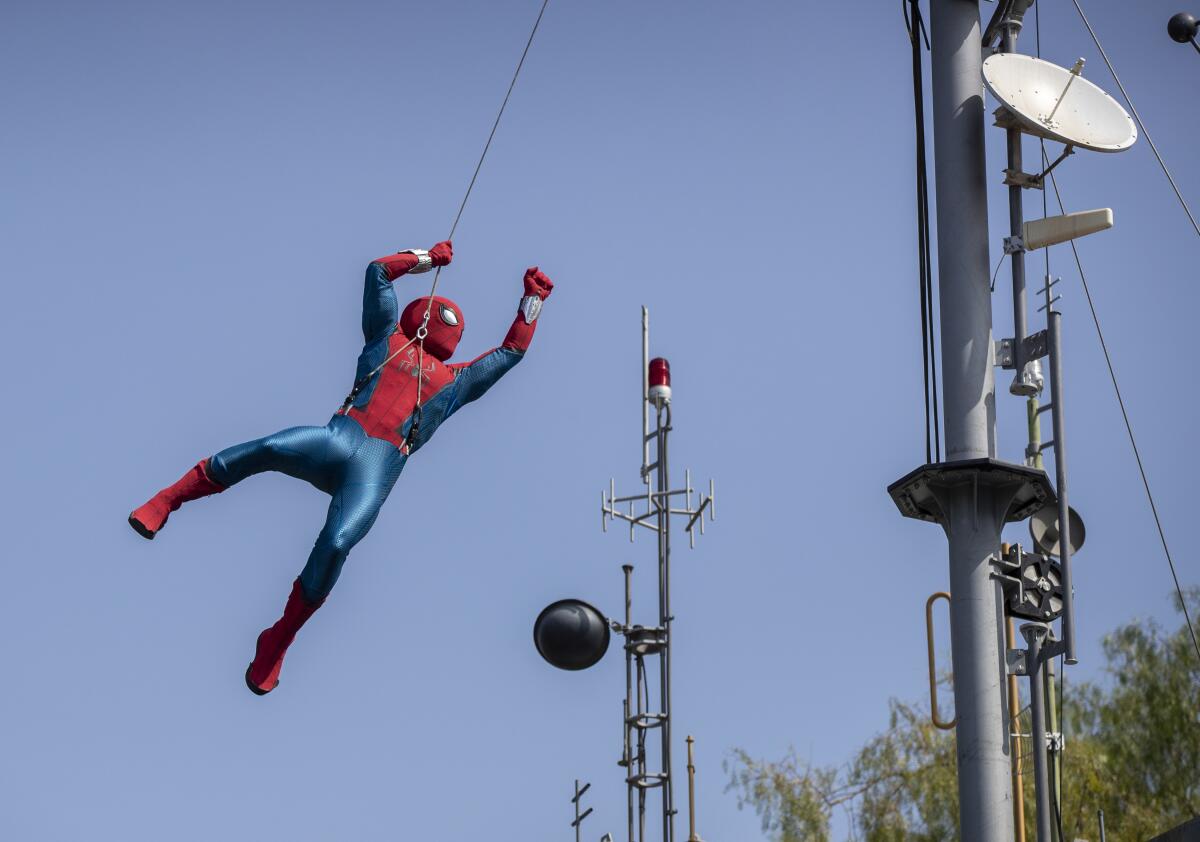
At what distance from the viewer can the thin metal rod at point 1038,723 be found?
38.7ft

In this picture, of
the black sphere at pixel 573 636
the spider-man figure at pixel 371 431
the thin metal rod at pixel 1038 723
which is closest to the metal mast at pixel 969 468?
the thin metal rod at pixel 1038 723

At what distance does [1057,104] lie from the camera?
13812 millimetres

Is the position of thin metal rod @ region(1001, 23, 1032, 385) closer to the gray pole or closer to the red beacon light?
the gray pole

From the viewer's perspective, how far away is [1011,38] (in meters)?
14.4

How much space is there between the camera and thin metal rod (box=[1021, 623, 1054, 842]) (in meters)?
11.8

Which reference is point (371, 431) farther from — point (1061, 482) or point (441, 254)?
point (1061, 482)

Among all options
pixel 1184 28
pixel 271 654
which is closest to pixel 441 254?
pixel 271 654

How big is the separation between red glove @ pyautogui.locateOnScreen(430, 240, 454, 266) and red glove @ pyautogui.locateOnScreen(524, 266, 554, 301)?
73 centimetres

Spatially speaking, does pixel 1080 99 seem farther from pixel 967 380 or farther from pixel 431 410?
pixel 431 410

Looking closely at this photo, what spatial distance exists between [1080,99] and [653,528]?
5.51 metres

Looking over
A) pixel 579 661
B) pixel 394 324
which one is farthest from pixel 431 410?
pixel 579 661

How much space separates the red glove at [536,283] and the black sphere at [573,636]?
2725 mm

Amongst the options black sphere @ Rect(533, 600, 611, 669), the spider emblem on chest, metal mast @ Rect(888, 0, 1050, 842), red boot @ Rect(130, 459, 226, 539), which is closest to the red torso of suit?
the spider emblem on chest

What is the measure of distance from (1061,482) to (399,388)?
192 inches
